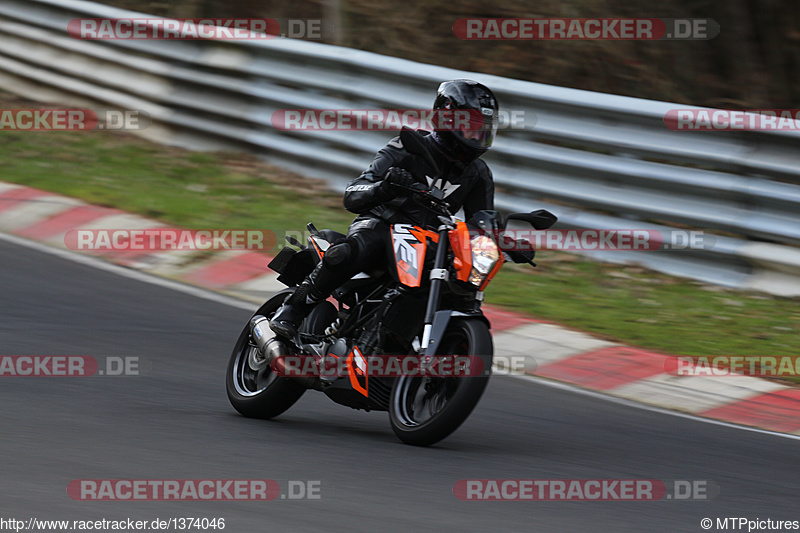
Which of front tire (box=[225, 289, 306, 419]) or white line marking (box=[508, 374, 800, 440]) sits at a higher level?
front tire (box=[225, 289, 306, 419])

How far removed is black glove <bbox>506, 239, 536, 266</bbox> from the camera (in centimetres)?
560

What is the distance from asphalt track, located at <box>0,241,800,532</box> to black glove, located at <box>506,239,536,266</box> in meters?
0.89

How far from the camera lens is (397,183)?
5.39 m

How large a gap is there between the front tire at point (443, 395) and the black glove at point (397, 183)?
64cm

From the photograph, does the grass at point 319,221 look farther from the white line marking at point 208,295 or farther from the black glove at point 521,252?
the black glove at point 521,252

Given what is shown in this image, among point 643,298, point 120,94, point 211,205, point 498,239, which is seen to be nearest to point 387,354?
point 498,239

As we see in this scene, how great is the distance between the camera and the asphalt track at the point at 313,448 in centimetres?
432

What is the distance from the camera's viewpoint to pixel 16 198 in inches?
405

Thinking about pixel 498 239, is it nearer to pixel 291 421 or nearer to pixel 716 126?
pixel 291 421

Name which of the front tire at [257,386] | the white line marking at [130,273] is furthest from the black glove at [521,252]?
the white line marking at [130,273]

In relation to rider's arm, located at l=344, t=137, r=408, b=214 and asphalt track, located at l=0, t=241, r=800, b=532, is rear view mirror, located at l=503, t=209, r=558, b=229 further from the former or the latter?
asphalt track, located at l=0, t=241, r=800, b=532

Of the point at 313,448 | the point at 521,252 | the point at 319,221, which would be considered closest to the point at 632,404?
the point at 521,252

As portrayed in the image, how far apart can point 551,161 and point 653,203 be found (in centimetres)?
95

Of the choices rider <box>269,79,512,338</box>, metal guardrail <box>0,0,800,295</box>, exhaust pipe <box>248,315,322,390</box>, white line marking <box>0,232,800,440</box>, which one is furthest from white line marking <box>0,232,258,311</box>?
rider <box>269,79,512,338</box>
